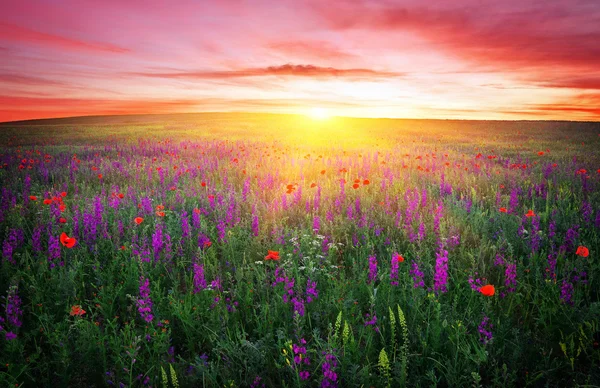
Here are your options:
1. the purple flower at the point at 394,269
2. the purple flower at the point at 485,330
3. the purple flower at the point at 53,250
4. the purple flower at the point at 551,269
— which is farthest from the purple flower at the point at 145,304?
the purple flower at the point at 551,269

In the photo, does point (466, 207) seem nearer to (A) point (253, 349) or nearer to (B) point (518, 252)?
(B) point (518, 252)

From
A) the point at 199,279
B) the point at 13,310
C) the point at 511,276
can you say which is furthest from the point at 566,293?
the point at 13,310

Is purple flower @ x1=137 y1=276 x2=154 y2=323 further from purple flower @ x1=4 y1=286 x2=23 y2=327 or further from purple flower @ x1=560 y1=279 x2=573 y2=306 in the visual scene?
purple flower @ x1=560 y1=279 x2=573 y2=306

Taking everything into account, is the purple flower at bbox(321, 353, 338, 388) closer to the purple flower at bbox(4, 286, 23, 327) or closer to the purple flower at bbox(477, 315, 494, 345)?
the purple flower at bbox(477, 315, 494, 345)

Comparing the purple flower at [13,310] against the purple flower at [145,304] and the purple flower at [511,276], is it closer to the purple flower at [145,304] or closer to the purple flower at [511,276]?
the purple flower at [145,304]

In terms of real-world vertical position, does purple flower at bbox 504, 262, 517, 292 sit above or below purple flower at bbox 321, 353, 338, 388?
above

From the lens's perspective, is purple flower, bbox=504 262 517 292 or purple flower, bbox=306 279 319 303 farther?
purple flower, bbox=504 262 517 292

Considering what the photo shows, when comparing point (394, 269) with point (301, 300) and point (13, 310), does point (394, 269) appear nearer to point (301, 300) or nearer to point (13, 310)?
point (301, 300)

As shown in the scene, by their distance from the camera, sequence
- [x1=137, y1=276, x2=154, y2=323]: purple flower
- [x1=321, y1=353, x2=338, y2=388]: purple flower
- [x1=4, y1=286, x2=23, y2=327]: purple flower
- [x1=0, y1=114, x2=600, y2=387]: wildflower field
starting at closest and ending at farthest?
[x1=321, y1=353, x2=338, y2=388]: purple flower → [x1=0, y1=114, x2=600, y2=387]: wildflower field → [x1=4, y1=286, x2=23, y2=327]: purple flower → [x1=137, y1=276, x2=154, y2=323]: purple flower

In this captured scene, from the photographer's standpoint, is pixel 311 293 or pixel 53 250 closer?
pixel 311 293

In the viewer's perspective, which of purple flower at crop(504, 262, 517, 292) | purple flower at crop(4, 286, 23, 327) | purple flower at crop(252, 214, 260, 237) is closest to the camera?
purple flower at crop(4, 286, 23, 327)

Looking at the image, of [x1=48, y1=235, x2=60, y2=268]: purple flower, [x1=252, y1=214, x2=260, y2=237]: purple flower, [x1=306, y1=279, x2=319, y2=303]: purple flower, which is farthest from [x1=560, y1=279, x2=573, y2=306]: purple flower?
[x1=48, y1=235, x2=60, y2=268]: purple flower

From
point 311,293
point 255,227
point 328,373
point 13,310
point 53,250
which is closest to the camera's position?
point 328,373

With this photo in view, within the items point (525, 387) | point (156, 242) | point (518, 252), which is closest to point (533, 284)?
point (518, 252)
